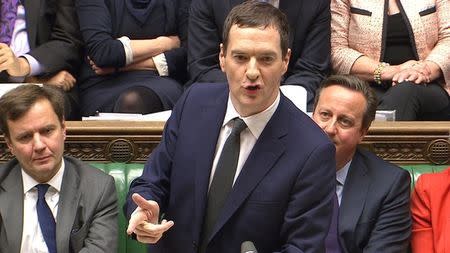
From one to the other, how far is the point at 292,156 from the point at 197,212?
0.75ft

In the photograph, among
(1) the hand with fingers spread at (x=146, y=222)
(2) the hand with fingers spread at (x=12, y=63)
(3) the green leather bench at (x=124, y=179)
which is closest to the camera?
(1) the hand with fingers spread at (x=146, y=222)

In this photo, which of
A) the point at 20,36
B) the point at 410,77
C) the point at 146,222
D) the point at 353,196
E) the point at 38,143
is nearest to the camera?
the point at 146,222

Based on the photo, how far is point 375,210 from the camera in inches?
92.8

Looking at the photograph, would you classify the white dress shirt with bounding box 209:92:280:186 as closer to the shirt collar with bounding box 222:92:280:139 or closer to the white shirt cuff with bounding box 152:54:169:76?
the shirt collar with bounding box 222:92:280:139

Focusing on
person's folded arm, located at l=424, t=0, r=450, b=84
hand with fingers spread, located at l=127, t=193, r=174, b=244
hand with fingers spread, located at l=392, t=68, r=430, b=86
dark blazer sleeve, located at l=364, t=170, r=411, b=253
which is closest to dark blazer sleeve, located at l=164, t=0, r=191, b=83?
hand with fingers spread, located at l=392, t=68, r=430, b=86

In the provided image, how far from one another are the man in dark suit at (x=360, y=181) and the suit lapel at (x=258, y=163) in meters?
0.55

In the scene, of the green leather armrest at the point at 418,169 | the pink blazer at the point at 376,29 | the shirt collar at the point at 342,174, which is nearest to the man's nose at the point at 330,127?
the shirt collar at the point at 342,174

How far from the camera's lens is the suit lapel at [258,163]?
1.82 meters

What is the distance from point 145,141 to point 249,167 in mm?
924

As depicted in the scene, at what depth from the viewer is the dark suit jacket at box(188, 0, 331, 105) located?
3.12m

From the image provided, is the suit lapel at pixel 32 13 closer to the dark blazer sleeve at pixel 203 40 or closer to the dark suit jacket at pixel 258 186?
the dark blazer sleeve at pixel 203 40

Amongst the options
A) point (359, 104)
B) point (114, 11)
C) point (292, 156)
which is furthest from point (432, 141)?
point (114, 11)

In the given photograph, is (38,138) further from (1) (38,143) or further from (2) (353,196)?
(2) (353,196)

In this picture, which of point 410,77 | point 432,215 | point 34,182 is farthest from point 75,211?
point 410,77
